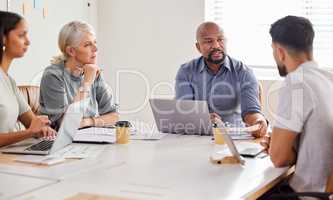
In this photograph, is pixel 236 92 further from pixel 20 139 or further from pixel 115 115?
pixel 20 139

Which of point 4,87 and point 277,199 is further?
point 4,87

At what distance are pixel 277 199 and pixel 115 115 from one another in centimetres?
148

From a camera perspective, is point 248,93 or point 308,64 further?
point 248,93

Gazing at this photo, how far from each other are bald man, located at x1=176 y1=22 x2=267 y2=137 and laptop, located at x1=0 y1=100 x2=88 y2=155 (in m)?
1.08

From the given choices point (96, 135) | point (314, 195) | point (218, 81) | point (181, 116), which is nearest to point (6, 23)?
point (96, 135)

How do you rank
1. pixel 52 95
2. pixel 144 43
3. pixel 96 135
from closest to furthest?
pixel 96 135 < pixel 52 95 < pixel 144 43

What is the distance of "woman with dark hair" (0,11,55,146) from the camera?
91.3 inches

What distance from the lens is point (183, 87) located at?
3.21 m

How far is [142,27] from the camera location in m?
4.45

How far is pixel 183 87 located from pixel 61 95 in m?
0.83

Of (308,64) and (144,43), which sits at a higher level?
(144,43)

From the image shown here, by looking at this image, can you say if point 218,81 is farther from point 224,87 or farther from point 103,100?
point 103,100

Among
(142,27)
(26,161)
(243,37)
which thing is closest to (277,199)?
(26,161)

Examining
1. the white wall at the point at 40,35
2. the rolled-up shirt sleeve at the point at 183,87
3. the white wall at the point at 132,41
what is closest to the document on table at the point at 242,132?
the rolled-up shirt sleeve at the point at 183,87
